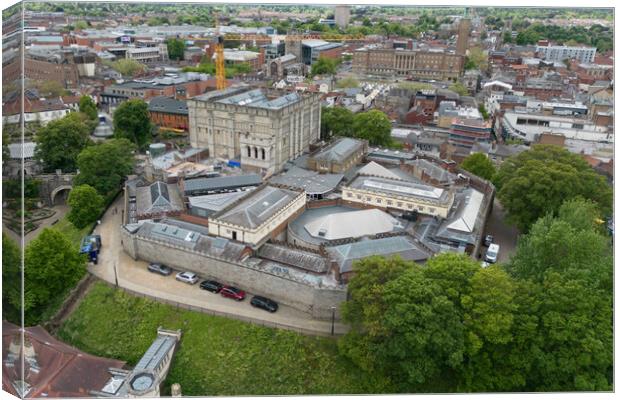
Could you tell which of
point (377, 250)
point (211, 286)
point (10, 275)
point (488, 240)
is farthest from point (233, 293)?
point (488, 240)

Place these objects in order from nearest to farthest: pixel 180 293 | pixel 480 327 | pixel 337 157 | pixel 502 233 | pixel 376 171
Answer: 1. pixel 480 327
2. pixel 180 293
3. pixel 502 233
4. pixel 376 171
5. pixel 337 157

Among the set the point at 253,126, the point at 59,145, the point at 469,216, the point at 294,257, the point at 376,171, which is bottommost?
the point at 294,257

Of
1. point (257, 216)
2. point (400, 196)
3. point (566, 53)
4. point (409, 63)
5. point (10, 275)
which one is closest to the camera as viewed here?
point (10, 275)

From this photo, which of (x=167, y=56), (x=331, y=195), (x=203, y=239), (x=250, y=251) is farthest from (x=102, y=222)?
(x=167, y=56)

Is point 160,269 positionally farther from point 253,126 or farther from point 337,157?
point 337,157

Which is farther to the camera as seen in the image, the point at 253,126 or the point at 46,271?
the point at 253,126

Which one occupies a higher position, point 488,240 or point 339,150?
point 339,150
